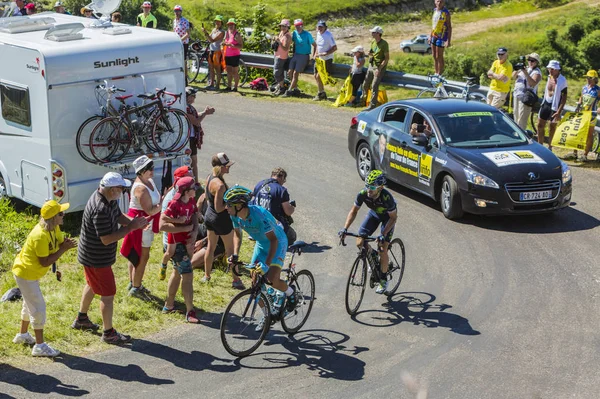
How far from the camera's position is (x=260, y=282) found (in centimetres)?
1028

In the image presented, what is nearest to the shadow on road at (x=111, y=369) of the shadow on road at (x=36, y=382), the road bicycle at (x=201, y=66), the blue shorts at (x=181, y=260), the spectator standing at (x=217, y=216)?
the shadow on road at (x=36, y=382)

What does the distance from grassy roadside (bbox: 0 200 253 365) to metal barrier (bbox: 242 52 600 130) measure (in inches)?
368

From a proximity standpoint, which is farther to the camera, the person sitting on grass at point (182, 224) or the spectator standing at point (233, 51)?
the spectator standing at point (233, 51)

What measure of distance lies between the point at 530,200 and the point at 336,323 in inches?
192

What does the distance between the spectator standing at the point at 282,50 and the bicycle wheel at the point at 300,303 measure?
45.0ft

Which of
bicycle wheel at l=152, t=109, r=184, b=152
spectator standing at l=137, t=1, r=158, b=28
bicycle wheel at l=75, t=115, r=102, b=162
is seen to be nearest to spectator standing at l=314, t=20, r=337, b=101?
spectator standing at l=137, t=1, r=158, b=28

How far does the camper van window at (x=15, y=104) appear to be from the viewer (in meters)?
14.5

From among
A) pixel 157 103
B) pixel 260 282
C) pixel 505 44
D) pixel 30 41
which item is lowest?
pixel 505 44

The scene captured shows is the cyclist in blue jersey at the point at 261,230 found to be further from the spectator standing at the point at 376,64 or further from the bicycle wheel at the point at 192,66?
the bicycle wheel at the point at 192,66

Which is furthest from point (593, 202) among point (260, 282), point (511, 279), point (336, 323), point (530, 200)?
point (260, 282)

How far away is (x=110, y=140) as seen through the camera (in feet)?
48.0

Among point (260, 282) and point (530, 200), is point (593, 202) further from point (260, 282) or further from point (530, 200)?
point (260, 282)

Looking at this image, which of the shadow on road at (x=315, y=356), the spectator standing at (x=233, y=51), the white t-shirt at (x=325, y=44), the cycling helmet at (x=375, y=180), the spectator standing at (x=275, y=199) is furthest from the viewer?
the spectator standing at (x=233, y=51)

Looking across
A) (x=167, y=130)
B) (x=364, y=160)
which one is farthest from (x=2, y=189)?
(x=364, y=160)
